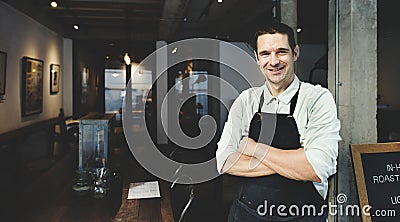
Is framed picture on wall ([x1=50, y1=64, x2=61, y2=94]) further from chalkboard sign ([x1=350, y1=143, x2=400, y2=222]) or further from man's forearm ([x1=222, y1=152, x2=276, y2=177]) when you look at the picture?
chalkboard sign ([x1=350, y1=143, x2=400, y2=222])

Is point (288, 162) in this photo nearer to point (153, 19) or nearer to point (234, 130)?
point (234, 130)

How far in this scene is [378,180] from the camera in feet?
5.98

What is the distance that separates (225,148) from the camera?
1600 millimetres

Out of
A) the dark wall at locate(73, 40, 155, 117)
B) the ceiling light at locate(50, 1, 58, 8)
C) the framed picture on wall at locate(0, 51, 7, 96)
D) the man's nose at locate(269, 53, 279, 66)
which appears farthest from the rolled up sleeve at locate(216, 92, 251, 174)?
the ceiling light at locate(50, 1, 58, 8)

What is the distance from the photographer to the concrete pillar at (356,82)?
1887mm

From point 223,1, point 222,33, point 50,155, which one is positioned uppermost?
point 223,1

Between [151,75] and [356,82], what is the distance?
158 centimetres

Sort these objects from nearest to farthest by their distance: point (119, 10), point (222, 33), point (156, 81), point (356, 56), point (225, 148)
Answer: point (225, 148), point (356, 56), point (222, 33), point (156, 81), point (119, 10)

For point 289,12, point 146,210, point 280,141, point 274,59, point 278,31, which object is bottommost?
point 146,210

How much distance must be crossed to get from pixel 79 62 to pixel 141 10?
3.23 feet

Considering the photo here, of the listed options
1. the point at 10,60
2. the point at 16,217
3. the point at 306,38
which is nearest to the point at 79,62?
the point at 10,60

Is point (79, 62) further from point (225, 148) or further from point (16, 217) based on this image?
point (225, 148)

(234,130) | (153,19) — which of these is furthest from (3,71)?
(234,130)

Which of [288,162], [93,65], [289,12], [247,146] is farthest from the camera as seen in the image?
[93,65]
